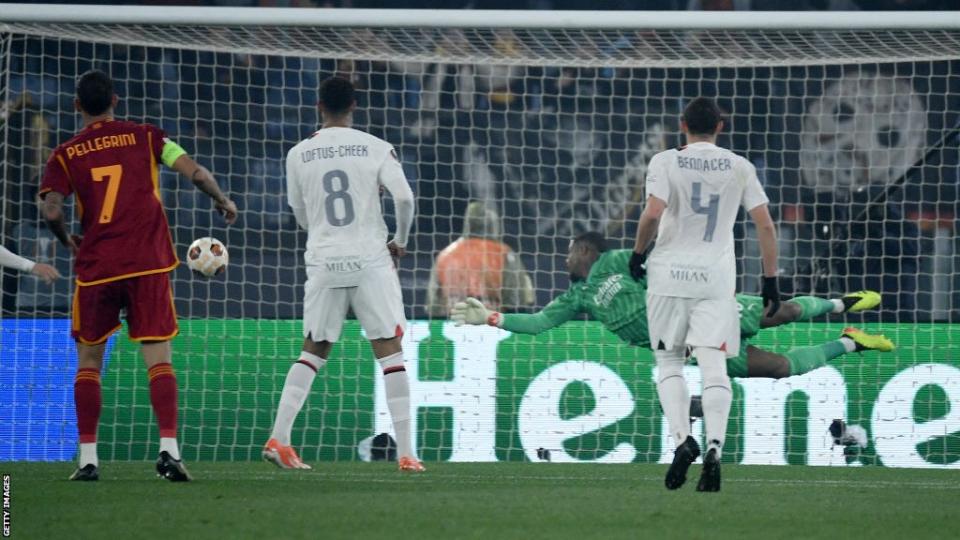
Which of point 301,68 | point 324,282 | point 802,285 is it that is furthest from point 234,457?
point 802,285

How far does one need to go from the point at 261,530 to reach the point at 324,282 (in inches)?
104

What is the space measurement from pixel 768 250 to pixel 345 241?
1.95 metres

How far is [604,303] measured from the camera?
8648 mm

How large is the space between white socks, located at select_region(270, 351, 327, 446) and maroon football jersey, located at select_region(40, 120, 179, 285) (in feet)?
3.09

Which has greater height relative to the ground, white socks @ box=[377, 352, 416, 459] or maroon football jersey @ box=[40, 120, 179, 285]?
maroon football jersey @ box=[40, 120, 179, 285]

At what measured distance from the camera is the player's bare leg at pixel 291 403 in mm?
7246

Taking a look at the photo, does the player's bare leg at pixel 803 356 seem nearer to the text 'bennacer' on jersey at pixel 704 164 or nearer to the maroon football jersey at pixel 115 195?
the text 'bennacer' on jersey at pixel 704 164

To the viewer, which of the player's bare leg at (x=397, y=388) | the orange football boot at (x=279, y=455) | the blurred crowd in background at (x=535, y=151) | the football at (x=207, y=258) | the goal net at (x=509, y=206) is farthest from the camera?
the blurred crowd in background at (x=535, y=151)

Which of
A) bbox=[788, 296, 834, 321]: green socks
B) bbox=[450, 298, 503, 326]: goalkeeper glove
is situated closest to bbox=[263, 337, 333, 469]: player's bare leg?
bbox=[450, 298, 503, 326]: goalkeeper glove

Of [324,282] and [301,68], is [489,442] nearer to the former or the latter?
[324,282]

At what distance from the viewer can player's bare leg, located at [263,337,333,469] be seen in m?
7.25

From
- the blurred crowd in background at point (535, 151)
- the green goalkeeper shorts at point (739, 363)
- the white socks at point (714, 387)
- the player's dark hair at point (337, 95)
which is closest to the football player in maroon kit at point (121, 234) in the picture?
the player's dark hair at point (337, 95)

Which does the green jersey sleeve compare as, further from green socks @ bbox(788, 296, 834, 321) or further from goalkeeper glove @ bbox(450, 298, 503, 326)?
green socks @ bbox(788, 296, 834, 321)

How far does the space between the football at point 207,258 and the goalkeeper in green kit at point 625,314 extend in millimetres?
1457
